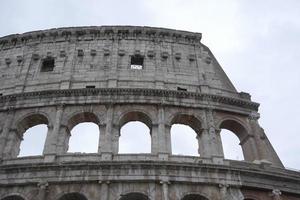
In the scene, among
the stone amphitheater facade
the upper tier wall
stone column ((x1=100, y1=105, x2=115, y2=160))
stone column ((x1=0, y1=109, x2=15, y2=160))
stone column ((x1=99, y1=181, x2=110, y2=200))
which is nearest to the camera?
stone column ((x1=99, y1=181, x2=110, y2=200))

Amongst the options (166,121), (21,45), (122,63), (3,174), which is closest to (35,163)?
(3,174)

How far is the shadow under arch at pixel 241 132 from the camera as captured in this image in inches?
729

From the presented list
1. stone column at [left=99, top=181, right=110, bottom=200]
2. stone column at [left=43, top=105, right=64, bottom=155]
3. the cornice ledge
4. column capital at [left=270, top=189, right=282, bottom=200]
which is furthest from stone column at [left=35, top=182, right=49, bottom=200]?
column capital at [left=270, top=189, right=282, bottom=200]

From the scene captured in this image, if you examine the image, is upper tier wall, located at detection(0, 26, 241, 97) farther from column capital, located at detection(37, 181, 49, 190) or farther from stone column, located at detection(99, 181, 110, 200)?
stone column, located at detection(99, 181, 110, 200)

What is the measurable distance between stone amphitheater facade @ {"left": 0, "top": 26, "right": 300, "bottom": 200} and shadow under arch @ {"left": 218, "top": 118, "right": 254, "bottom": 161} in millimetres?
49

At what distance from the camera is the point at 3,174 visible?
16.0 meters

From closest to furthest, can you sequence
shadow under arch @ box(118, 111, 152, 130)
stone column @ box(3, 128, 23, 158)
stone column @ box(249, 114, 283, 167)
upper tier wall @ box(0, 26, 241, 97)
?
1. stone column @ box(3, 128, 23, 158)
2. stone column @ box(249, 114, 283, 167)
3. shadow under arch @ box(118, 111, 152, 130)
4. upper tier wall @ box(0, 26, 241, 97)

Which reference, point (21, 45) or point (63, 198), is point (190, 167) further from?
point (21, 45)

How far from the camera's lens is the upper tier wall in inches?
789

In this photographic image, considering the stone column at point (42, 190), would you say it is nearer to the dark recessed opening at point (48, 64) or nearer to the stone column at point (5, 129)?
the stone column at point (5, 129)

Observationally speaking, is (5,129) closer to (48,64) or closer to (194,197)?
(48,64)

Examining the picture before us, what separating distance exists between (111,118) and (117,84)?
236 cm

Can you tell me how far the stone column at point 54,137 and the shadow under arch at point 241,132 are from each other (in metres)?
7.55

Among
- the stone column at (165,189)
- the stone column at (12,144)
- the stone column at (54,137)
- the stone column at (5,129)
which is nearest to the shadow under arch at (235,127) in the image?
the stone column at (165,189)
